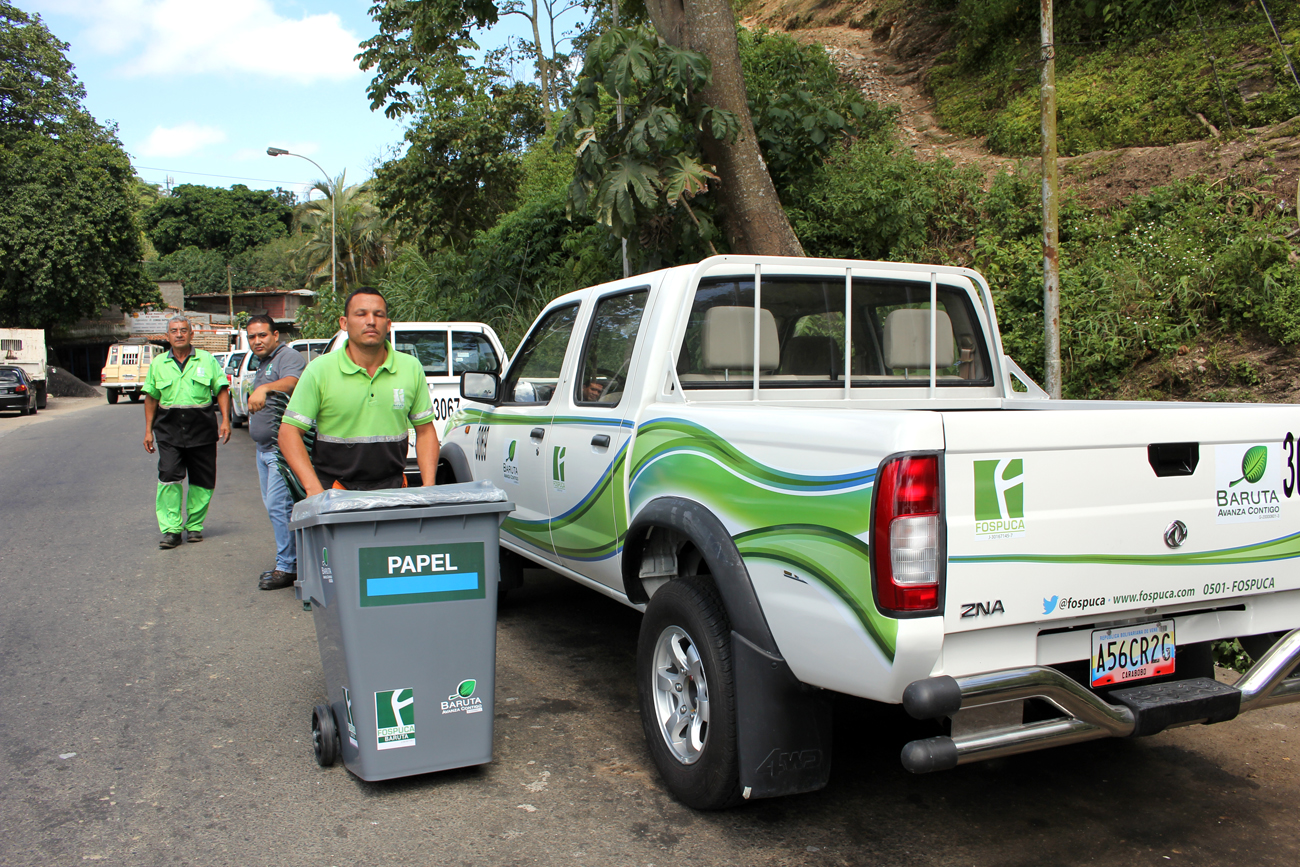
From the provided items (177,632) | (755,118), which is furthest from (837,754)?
(755,118)

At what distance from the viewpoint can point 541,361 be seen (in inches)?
208

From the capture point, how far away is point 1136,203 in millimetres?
11094

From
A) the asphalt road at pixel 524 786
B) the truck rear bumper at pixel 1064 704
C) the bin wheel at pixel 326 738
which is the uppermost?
the truck rear bumper at pixel 1064 704

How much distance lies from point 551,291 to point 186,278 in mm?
64756

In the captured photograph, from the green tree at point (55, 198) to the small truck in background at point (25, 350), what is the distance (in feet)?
20.2

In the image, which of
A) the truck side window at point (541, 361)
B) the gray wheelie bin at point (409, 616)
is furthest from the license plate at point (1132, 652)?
the truck side window at point (541, 361)

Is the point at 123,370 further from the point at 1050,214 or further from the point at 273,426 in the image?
the point at 1050,214

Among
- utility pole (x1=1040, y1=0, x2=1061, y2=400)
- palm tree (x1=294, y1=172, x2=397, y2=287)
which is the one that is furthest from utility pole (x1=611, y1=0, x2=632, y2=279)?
palm tree (x1=294, y1=172, x2=397, y2=287)

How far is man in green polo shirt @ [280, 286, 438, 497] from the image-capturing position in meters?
4.27

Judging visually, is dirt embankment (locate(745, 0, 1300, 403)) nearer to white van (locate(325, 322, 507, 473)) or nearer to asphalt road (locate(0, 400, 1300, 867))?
asphalt road (locate(0, 400, 1300, 867))

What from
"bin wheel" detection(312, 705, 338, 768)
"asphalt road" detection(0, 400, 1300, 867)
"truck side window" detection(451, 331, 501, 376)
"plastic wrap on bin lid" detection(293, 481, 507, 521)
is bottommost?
"asphalt road" detection(0, 400, 1300, 867)

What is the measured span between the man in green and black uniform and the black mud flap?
586 cm

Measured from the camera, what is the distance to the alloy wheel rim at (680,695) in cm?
339

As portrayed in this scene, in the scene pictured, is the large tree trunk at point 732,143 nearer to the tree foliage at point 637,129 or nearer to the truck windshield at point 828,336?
the tree foliage at point 637,129
